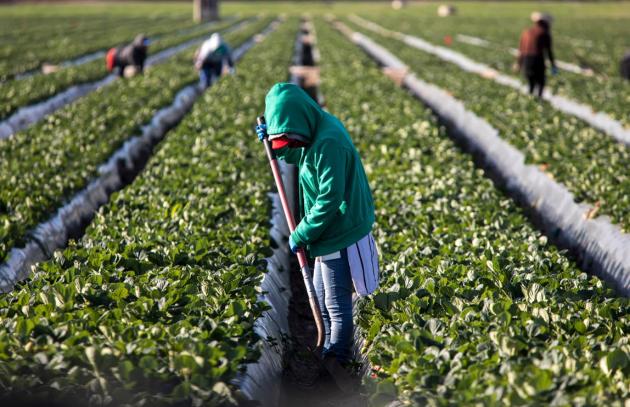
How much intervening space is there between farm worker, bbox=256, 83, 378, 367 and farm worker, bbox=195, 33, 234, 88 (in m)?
14.1

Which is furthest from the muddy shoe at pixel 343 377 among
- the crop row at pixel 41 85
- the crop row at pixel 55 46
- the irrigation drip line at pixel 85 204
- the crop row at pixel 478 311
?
the crop row at pixel 55 46

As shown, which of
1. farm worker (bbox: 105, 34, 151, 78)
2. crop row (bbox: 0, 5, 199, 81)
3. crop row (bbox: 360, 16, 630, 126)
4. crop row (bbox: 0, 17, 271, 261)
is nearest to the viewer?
crop row (bbox: 0, 17, 271, 261)

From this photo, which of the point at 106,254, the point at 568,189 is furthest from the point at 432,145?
the point at 106,254

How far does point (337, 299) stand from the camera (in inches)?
214

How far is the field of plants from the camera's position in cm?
445

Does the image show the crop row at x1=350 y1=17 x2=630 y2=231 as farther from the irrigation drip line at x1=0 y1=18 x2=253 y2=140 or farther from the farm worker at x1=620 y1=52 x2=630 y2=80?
the irrigation drip line at x1=0 y1=18 x2=253 y2=140

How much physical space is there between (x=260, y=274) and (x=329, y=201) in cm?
166

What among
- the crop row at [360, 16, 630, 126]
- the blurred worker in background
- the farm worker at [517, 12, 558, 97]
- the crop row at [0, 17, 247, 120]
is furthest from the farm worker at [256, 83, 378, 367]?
the blurred worker in background

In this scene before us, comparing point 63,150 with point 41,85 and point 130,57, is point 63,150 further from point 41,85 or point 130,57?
point 130,57

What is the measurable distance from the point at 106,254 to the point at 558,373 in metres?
4.10

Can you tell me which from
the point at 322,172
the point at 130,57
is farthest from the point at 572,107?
the point at 322,172

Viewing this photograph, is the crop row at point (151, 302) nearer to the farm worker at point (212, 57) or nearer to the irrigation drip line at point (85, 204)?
the irrigation drip line at point (85, 204)

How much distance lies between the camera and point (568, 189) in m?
9.40

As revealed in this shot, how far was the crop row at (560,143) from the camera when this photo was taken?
356 inches
